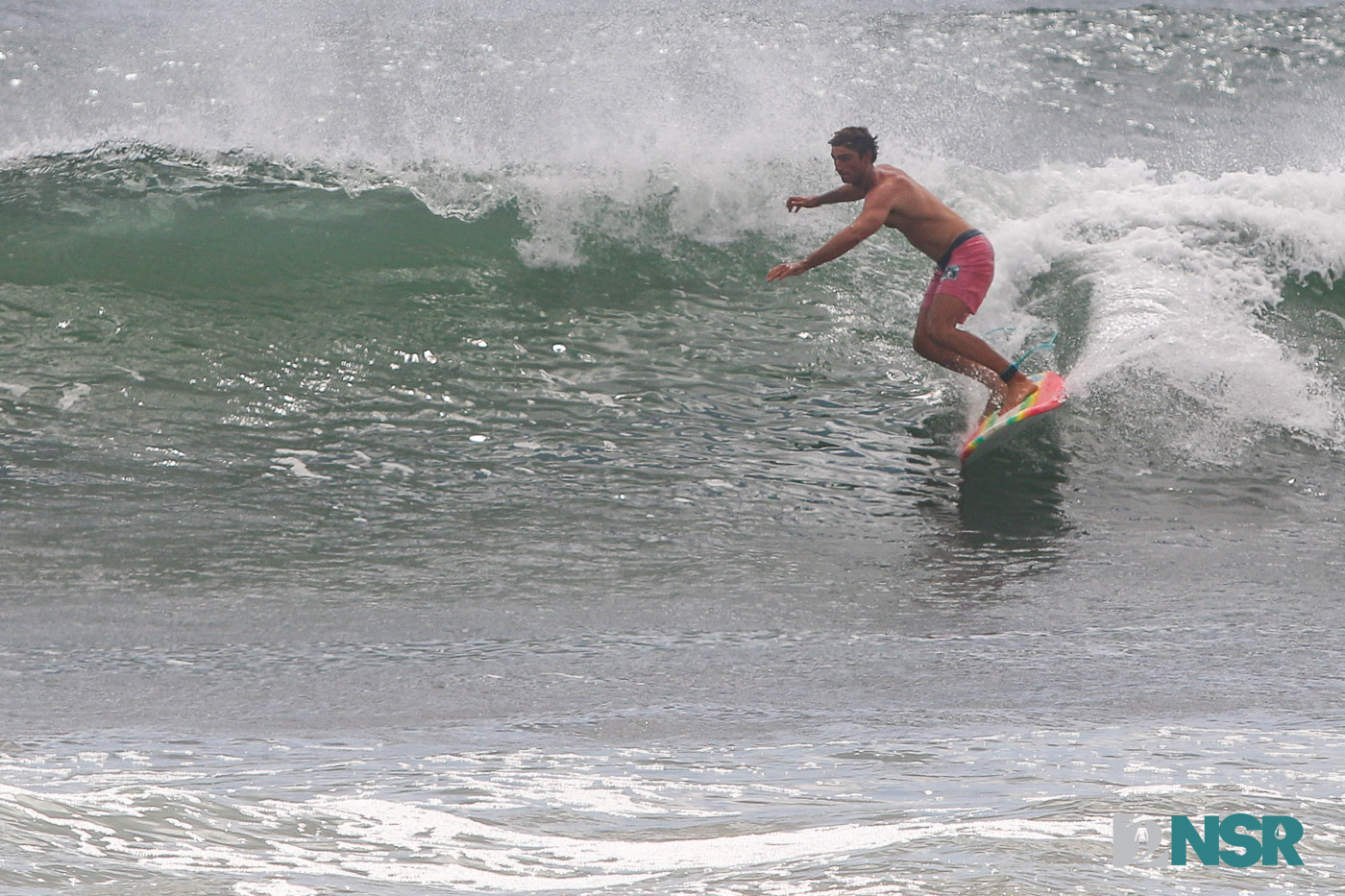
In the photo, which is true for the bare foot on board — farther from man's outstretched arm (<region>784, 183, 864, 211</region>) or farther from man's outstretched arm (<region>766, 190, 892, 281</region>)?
man's outstretched arm (<region>784, 183, 864, 211</region>)

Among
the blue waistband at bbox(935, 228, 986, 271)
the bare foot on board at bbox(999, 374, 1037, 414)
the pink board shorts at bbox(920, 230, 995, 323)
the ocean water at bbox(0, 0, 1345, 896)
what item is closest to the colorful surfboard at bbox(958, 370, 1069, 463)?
the bare foot on board at bbox(999, 374, 1037, 414)

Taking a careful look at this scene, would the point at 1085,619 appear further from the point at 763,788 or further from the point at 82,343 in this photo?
the point at 82,343

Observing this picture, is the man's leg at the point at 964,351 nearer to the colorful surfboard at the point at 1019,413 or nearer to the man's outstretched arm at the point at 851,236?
the colorful surfboard at the point at 1019,413

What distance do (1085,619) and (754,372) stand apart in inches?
110

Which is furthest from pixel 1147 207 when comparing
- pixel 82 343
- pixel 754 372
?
pixel 82 343

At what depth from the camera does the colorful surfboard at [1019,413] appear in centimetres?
595

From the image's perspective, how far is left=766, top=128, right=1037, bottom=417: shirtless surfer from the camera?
19.8 ft

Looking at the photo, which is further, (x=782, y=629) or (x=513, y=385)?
(x=513, y=385)

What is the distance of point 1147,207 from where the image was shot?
26.8 ft

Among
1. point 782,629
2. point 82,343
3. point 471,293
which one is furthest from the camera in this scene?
point 471,293

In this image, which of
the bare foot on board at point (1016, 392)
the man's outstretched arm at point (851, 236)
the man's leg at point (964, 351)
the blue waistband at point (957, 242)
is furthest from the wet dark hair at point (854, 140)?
the bare foot on board at point (1016, 392)

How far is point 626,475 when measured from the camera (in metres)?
5.80
